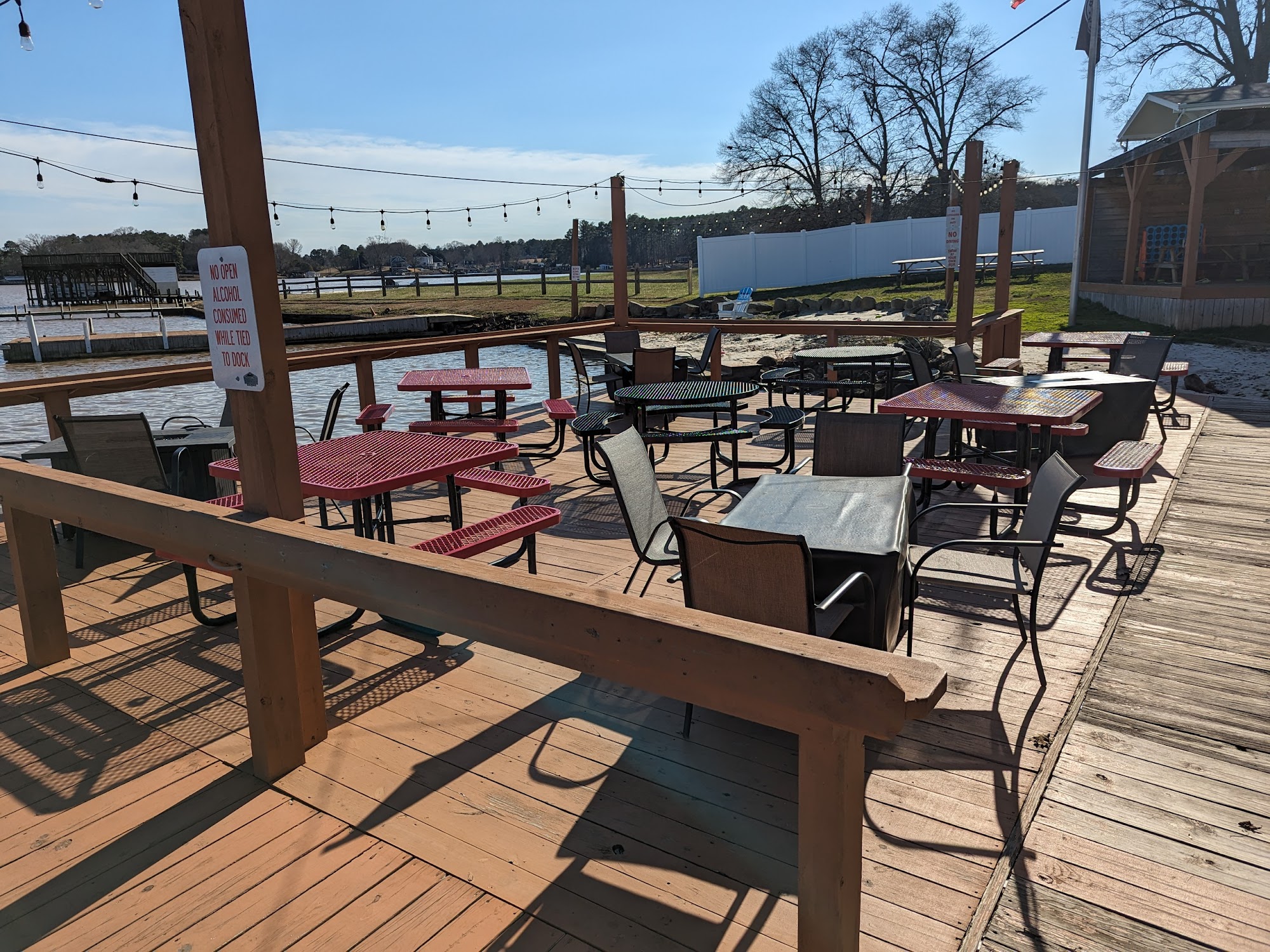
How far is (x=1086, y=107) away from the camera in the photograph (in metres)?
15.0

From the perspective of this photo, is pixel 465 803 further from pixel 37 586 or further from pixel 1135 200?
pixel 1135 200

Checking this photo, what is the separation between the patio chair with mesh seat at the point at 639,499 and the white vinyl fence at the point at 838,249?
23.5 meters

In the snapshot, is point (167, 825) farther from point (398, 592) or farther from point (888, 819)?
point (888, 819)

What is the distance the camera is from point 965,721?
2.65 m

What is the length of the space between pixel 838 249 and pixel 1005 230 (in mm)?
17868

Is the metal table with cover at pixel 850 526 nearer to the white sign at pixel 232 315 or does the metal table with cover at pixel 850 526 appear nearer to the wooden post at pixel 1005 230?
the white sign at pixel 232 315

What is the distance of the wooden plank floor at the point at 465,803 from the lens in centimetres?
186

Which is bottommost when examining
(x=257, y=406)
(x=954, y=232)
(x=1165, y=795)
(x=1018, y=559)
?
(x=1165, y=795)

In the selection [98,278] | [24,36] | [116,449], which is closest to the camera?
[116,449]

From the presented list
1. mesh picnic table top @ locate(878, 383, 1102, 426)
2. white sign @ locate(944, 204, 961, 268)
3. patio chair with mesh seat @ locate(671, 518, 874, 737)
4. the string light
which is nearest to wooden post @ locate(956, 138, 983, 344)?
white sign @ locate(944, 204, 961, 268)

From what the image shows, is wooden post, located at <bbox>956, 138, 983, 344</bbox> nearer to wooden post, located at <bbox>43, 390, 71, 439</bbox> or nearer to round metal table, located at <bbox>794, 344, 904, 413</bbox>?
round metal table, located at <bbox>794, 344, 904, 413</bbox>

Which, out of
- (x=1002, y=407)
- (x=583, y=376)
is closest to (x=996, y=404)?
(x=1002, y=407)

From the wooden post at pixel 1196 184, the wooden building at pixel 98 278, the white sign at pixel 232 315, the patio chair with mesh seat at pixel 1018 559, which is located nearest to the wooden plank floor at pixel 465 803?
the patio chair with mesh seat at pixel 1018 559

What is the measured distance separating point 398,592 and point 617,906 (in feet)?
2.84
